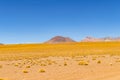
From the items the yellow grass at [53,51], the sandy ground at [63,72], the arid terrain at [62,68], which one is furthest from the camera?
the yellow grass at [53,51]

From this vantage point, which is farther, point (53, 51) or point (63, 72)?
point (53, 51)

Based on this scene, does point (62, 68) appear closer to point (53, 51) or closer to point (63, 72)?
point (63, 72)

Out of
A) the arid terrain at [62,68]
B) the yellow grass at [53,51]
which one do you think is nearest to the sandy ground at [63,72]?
the arid terrain at [62,68]

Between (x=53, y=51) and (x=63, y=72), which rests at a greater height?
(x=53, y=51)

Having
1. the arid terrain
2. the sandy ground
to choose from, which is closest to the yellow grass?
the arid terrain

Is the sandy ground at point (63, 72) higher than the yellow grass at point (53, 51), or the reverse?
the yellow grass at point (53, 51)

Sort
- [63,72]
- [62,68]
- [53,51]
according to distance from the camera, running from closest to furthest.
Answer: [63,72] → [62,68] → [53,51]

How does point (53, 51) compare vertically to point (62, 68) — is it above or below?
above

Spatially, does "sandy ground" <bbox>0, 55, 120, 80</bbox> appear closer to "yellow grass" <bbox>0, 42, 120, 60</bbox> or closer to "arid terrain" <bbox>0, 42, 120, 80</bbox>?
"arid terrain" <bbox>0, 42, 120, 80</bbox>

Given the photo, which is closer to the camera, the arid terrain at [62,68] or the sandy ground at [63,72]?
the sandy ground at [63,72]

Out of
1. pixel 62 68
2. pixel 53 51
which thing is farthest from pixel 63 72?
pixel 53 51

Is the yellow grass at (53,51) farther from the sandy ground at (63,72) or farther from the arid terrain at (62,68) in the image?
the sandy ground at (63,72)

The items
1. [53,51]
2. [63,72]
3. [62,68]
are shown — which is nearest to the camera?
[63,72]

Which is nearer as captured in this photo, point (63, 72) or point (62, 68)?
point (63, 72)
